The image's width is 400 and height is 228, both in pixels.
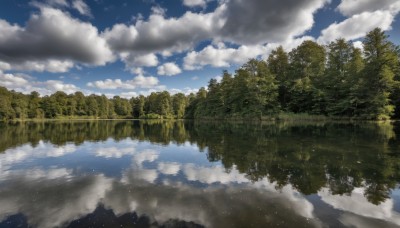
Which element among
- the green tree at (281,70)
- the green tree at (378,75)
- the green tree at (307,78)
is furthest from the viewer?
the green tree at (281,70)

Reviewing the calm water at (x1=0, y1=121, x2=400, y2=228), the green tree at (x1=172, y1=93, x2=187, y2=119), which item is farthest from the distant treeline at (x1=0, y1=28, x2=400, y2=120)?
the calm water at (x1=0, y1=121, x2=400, y2=228)

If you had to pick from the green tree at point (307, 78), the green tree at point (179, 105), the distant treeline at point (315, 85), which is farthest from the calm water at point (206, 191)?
the green tree at point (179, 105)

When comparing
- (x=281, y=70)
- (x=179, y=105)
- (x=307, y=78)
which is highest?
(x=281, y=70)

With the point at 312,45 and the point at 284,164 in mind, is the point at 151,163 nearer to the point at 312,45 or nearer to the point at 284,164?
the point at 284,164

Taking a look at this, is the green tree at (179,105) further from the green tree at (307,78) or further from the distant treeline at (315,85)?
the green tree at (307,78)

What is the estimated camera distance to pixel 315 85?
53812mm

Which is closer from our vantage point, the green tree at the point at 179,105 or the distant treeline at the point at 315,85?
the distant treeline at the point at 315,85

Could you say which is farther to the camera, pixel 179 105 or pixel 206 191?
pixel 179 105

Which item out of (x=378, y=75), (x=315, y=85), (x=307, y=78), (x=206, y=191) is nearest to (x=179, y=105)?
(x=307, y=78)

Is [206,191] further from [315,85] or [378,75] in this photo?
[315,85]

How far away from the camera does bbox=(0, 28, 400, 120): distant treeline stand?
1663 inches

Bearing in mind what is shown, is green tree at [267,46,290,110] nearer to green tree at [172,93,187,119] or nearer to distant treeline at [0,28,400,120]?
distant treeline at [0,28,400,120]

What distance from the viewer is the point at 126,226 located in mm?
5332

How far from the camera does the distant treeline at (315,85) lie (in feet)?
139
